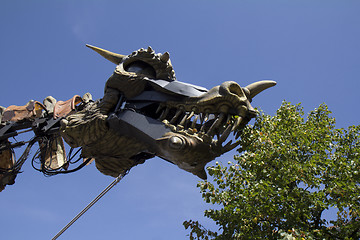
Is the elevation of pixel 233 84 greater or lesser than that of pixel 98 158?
greater

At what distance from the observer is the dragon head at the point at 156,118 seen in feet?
16.2

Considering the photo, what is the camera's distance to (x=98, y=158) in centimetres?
600

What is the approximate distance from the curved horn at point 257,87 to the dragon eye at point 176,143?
1224 millimetres

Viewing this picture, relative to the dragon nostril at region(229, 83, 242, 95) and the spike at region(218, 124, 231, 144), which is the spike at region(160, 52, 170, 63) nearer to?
the dragon nostril at region(229, 83, 242, 95)

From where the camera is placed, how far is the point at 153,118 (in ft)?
18.5

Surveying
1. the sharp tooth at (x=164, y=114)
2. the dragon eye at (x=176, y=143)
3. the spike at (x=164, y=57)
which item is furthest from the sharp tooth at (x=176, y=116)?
the spike at (x=164, y=57)

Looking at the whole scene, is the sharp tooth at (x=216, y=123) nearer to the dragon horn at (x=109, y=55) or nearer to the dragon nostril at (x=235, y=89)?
the dragon nostril at (x=235, y=89)

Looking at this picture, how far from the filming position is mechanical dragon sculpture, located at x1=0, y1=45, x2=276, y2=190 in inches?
195

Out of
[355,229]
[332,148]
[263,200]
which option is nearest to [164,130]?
[263,200]

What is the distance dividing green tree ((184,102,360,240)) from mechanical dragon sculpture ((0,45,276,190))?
38.4 inches

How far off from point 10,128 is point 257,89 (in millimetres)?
5057

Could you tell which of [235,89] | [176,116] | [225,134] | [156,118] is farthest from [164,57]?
[225,134]

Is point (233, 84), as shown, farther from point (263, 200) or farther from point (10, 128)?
point (10, 128)

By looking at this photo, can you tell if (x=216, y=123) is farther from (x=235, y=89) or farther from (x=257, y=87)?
(x=257, y=87)
